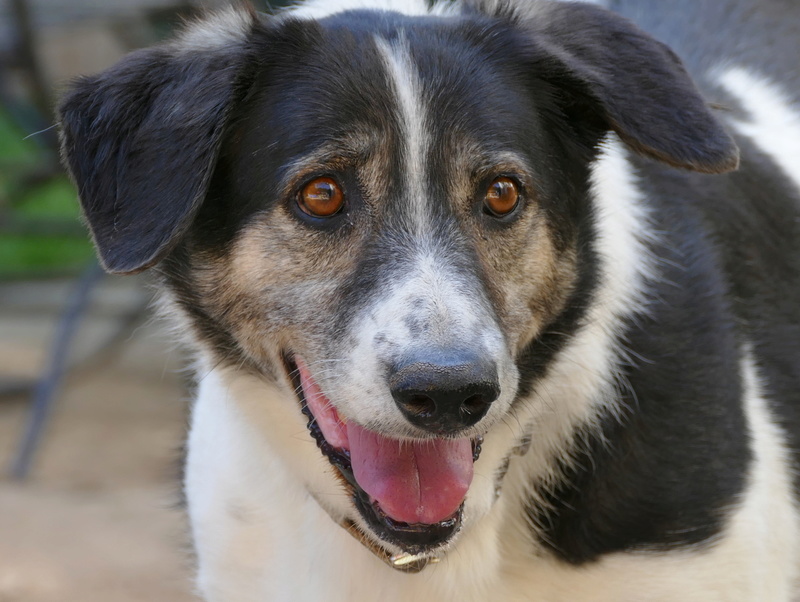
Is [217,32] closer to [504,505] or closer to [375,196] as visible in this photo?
[375,196]

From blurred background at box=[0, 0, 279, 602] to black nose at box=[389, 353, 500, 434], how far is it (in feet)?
4.09

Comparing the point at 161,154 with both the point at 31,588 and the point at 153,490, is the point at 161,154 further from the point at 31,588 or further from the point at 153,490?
the point at 153,490

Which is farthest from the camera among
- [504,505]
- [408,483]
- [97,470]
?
[97,470]

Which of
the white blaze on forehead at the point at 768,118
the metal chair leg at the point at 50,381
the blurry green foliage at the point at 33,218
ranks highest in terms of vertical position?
the white blaze on forehead at the point at 768,118

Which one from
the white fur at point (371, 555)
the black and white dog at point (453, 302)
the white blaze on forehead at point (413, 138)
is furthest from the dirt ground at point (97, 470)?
the white blaze on forehead at point (413, 138)

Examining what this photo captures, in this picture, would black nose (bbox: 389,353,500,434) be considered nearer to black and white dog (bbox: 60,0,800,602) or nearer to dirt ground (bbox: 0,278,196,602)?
black and white dog (bbox: 60,0,800,602)

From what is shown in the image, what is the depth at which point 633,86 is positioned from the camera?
8.36 ft

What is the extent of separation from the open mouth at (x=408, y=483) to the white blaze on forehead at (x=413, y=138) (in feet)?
1.30

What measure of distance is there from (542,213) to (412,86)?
0.38 m

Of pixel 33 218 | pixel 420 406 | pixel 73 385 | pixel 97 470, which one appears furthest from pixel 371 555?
pixel 33 218

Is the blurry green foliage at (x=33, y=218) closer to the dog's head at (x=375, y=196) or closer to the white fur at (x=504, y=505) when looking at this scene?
the white fur at (x=504, y=505)

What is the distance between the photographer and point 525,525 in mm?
2635

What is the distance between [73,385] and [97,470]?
1.18 meters

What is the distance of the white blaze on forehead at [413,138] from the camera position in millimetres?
2363
